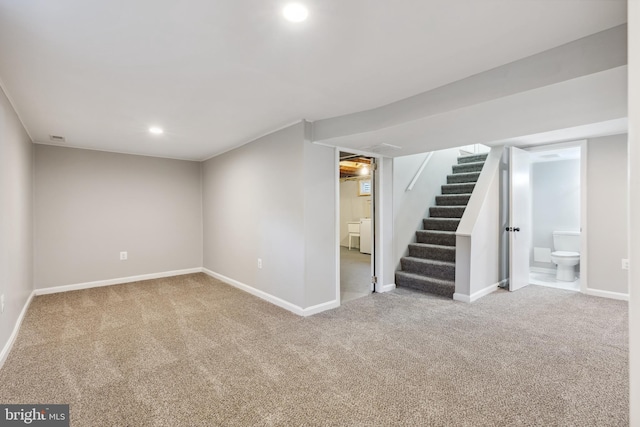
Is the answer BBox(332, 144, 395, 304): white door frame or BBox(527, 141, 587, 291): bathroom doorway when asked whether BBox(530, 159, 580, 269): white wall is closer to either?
BBox(527, 141, 587, 291): bathroom doorway

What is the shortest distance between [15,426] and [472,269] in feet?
13.4

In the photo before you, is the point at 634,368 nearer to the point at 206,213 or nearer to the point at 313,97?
the point at 313,97

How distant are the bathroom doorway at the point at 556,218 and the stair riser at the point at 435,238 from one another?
145 centimetres

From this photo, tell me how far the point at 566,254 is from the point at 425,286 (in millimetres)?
2548

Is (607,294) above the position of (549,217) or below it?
below

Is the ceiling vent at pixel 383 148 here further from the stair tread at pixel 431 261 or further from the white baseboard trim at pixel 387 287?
the white baseboard trim at pixel 387 287

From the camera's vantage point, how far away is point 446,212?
16.0 ft

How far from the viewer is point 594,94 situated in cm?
189

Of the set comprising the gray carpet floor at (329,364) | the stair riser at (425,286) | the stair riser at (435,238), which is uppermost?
the stair riser at (435,238)

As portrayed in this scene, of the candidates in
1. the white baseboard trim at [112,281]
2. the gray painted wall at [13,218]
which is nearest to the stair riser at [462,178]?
the white baseboard trim at [112,281]

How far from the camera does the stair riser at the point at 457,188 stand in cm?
497

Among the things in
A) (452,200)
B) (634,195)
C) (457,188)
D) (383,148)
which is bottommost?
(634,195)

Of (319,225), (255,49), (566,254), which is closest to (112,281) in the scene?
(319,225)

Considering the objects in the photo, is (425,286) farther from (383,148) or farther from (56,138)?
(56,138)
